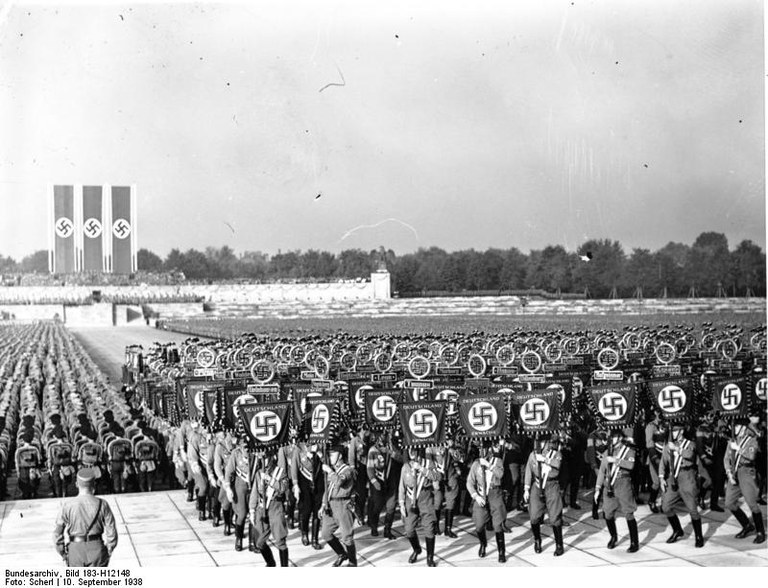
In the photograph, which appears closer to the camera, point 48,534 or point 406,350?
point 48,534

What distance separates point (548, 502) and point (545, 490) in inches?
6.5

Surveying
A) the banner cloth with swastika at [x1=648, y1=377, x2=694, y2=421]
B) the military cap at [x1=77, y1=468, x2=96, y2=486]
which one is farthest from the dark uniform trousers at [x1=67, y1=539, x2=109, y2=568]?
the banner cloth with swastika at [x1=648, y1=377, x2=694, y2=421]

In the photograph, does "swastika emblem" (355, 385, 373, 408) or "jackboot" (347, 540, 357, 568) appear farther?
"swastika emblem" (355, 385, 373, 408)

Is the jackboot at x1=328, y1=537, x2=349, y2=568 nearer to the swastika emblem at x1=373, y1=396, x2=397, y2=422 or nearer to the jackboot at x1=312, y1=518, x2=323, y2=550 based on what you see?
the jackboot at x1=312, y1=518, x2=323, y2=550

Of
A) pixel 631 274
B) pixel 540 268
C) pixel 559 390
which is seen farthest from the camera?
pixel 540 268

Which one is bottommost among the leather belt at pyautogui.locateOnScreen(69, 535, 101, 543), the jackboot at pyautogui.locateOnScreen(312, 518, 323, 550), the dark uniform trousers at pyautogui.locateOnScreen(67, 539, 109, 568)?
the jackboot at pyautogui.locateOnScreen(312, 518, 323, 550)

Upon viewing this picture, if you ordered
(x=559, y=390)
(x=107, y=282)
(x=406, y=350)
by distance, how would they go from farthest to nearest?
(x=107, y=282) → (x=406, y=350) → (x=559, y=390)

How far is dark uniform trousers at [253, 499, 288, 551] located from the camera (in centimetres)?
1142

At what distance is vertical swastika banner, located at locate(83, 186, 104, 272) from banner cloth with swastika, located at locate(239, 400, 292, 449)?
116 feet

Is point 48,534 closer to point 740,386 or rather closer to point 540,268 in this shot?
point 740,386

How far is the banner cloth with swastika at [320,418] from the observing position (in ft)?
43.8

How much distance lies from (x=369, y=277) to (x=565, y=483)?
106626 millimetres

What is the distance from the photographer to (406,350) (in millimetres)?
25281

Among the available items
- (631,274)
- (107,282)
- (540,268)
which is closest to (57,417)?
(631,274)
